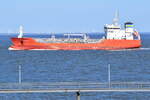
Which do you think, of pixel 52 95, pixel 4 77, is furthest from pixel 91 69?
pixel 52 95

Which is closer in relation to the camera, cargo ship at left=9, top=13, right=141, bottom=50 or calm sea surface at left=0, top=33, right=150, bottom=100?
calm sea surface at left=0, top=33, right=150, bottom=100

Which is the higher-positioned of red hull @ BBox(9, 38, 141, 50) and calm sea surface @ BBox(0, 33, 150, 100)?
red hull @ BBox(9, 38, 141, 50)

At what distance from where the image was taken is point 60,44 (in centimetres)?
14875

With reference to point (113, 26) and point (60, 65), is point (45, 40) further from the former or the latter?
point (60, 65)

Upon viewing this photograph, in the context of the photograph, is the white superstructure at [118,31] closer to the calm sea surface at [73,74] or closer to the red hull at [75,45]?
the red hull at [75,45]

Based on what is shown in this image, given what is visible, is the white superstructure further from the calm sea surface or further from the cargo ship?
the calm sea surface

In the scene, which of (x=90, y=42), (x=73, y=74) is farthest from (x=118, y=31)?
(x=73, y=74)

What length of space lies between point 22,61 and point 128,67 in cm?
2135

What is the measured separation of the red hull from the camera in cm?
14500

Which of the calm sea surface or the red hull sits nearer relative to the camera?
the calm sea surface

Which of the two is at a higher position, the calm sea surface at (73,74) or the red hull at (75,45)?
the red hull at (75,45)

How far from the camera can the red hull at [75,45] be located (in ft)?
476

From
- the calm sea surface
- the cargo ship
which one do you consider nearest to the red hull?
the cargo ship

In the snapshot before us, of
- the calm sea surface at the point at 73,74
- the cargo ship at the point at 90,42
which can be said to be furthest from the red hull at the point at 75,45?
the calm sea surface at the point at 73,74
